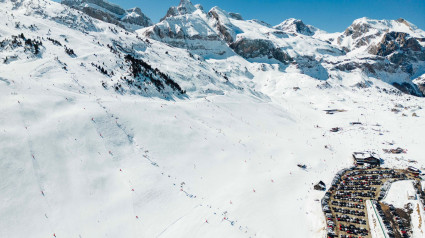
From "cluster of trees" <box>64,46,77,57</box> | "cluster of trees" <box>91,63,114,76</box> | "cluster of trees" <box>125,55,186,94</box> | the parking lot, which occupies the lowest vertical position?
"cluster of trees" <box>64,46,77,57</box>

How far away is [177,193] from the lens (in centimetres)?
3603

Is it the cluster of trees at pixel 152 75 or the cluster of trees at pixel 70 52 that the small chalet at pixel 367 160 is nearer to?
the cluster of trees at pixel 152 75

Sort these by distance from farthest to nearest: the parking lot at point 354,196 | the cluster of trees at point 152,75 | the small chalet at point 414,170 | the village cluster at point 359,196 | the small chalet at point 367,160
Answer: the cluster of trees at point 152,75, the small chalet at point 367,160, the small chalet at point 414,170, the parking lot at point 354,196, the village cluster at point 359,196

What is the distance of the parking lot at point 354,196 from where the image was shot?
→ 31.5 metres

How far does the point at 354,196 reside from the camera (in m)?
39.6

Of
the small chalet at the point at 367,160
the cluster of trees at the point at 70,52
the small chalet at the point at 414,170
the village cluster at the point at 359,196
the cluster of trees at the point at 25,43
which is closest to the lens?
the village cluster at the point at 359,196

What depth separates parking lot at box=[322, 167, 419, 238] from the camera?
3153 cm

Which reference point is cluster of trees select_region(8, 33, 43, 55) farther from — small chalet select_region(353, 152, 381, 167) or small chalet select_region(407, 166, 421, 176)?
small chalet select_region(407, 166, 421, 176)

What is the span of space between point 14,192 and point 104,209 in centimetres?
1091

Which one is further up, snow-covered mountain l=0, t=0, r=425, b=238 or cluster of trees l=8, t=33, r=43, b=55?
snow-covered mountain l=0, t=0, r=425, b=238

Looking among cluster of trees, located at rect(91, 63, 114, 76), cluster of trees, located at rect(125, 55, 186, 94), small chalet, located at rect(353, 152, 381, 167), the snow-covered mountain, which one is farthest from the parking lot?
Answer: cluster of trees, located at rect(91, 63, 114, 76)

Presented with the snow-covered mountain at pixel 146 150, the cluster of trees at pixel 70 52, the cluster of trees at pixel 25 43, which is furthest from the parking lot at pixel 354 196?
the cluster of trees at pixel 25 43

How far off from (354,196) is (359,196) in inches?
35.9

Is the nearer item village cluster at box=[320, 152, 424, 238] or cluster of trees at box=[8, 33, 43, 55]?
village cluster at box=[320, 152, 424, 238]
